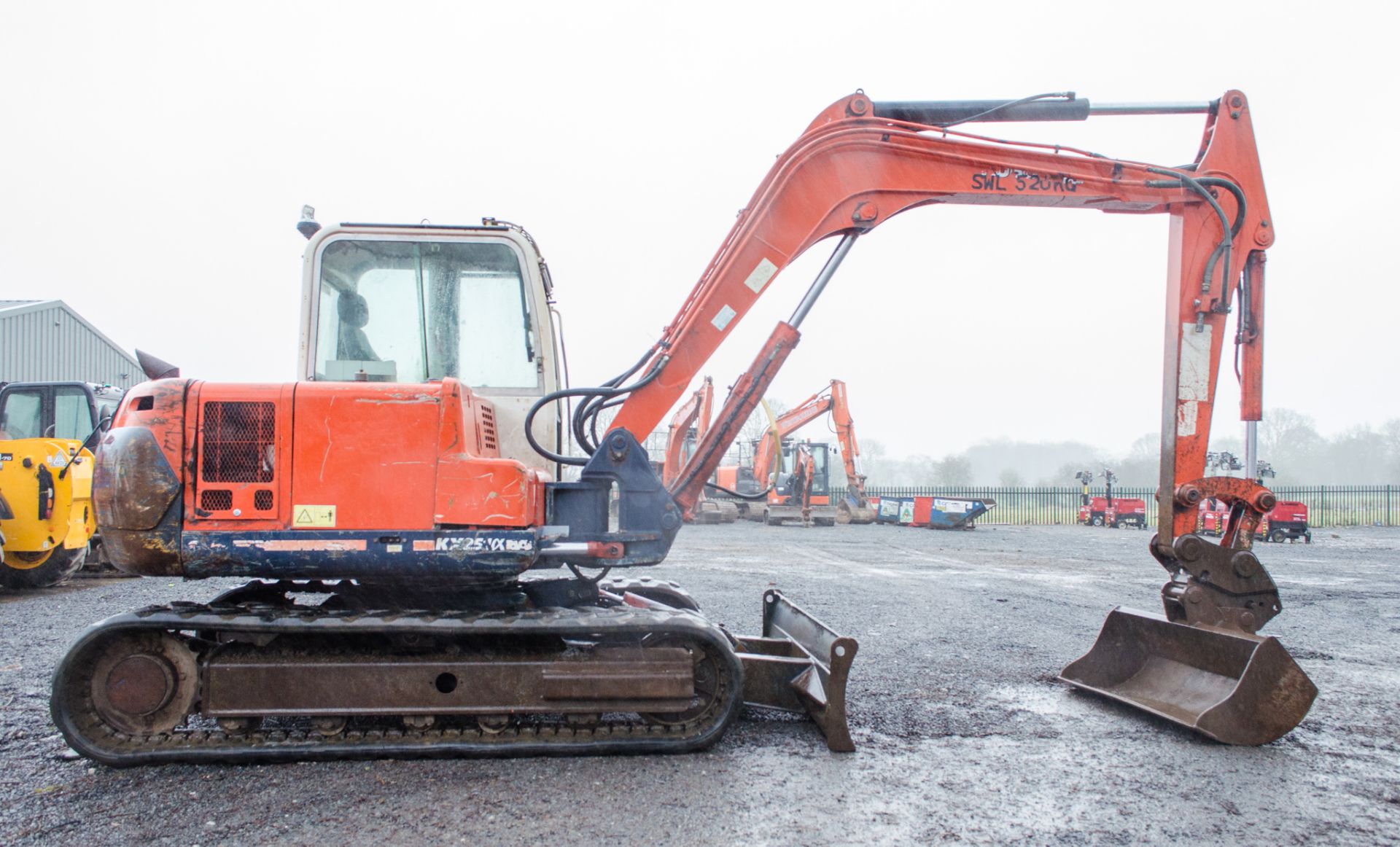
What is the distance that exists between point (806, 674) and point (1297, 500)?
37621 millimetres

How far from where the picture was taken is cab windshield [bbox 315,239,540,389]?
457cm

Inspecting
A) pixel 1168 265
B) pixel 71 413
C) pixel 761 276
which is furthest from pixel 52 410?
pixel 1168 265

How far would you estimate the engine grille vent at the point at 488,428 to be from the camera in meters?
4.29

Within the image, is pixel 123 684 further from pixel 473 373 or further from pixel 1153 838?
pixel 1153 838

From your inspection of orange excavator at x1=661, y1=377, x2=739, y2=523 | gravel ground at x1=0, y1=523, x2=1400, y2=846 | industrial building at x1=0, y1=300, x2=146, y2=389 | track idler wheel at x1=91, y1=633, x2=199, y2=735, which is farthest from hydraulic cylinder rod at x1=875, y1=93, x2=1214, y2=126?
industrial building at x1=0, y1=300, x2=146, y2=389

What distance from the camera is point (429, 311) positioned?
4.61 m

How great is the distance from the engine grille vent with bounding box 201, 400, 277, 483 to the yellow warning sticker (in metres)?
0.20

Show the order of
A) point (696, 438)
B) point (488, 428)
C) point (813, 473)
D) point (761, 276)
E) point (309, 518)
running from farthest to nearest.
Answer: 1. point (813, 473)
2. point (696, 438)
3. point (761, 276)
4. point (488, 428)
5. point (309, 518)

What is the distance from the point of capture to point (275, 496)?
3.92 meters

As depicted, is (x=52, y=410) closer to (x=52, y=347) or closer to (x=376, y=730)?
(x=376, y=730)

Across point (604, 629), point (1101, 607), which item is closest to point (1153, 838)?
point (604, 629)

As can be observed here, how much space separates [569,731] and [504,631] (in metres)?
0.57

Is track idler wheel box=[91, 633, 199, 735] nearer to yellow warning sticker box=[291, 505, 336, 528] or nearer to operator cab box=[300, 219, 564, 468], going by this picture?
yellow warning sticker box=[291, 505, 336, 528]

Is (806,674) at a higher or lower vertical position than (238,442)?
lower
